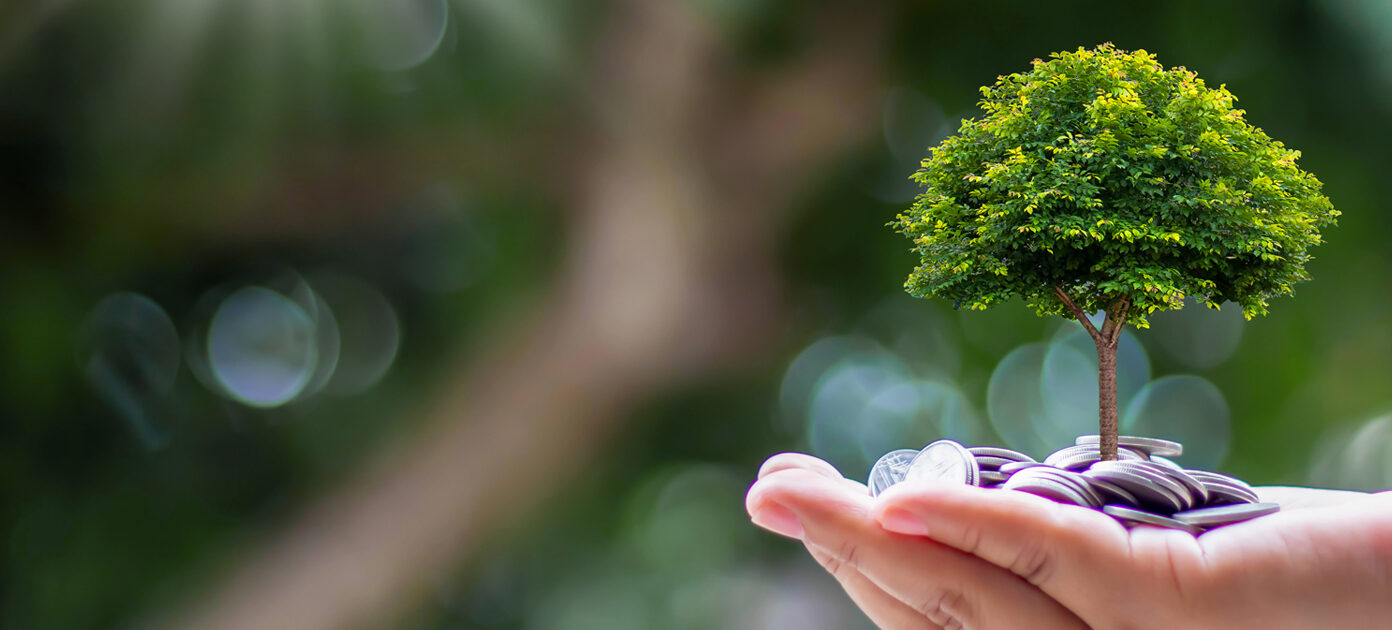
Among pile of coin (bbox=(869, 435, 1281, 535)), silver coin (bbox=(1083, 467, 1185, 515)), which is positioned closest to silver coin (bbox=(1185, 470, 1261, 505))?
pile of coin (bbox=(869, 435, 1281, 535))

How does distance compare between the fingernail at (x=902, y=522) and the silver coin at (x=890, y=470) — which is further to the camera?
the silver coin at (x=890, y=470)

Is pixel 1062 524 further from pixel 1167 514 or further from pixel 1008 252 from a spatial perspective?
pixel 1008 252

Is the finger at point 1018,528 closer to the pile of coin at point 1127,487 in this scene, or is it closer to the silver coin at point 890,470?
the pile of coin at point 1127,487

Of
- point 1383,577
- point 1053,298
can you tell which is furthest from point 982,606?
point 1053,298

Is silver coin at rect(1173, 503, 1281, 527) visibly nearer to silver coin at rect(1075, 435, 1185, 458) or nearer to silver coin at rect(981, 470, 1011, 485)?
silver coin at rect(981, 470, 1011, 485)

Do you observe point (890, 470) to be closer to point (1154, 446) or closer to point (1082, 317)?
point (1082, 317)

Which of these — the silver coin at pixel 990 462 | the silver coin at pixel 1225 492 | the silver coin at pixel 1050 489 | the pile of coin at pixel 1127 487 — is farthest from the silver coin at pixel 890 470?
the silver coin at pixel 1225 492
